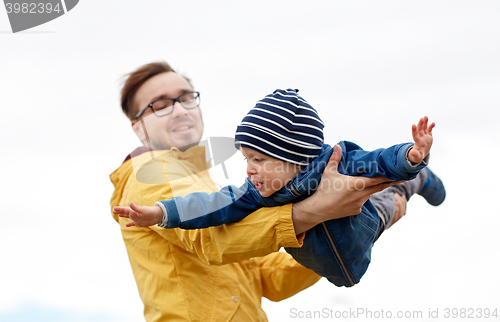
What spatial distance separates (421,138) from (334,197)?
1.21 ft

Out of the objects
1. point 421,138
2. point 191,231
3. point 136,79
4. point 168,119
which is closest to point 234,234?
point 191,231

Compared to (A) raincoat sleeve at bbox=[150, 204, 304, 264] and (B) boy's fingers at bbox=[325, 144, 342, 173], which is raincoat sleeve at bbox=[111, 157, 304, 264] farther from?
(B) boy's fingers at bbox=[325, 144, 342, 173]

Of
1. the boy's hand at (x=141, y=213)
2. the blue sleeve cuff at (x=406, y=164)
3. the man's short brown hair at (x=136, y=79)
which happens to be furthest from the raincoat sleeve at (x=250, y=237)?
the man's short brown hair at (x=136, y=79)

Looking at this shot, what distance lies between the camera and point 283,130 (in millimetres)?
1736

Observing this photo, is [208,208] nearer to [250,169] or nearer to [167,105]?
[250,169]

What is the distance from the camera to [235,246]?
1.78 meters

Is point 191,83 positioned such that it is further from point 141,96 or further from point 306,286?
point 306,286

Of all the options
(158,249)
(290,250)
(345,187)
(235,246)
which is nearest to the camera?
(345,187)

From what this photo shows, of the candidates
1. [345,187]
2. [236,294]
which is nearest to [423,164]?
[345,187]

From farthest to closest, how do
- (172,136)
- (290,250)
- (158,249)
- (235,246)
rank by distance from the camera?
(172,136) → (158,249) → (290,250) → (235,246)

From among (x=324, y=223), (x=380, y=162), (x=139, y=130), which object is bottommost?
(x=324, y=223)

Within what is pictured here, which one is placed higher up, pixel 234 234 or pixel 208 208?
pixel 208 208

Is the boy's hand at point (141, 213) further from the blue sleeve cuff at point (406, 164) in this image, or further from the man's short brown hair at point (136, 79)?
the man's short brown hair at point (136, 79)

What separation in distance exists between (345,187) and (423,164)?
0.28 m
